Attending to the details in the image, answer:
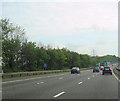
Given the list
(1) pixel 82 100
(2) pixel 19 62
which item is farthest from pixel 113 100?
(2) pixel 19 62

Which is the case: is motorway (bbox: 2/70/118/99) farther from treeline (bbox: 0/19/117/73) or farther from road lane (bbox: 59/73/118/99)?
treeline (bbox: 0/19/117/73)

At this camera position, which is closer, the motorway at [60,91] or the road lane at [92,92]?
the road lane at [92,92]

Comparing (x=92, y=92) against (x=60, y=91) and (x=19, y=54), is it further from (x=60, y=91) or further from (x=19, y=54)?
(x=19, y=54)

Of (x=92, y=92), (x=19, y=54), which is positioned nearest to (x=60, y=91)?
(x=92, y=92)

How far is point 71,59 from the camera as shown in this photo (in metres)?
141

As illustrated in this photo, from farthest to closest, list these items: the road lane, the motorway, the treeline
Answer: the treeline < the motorway < the road lane

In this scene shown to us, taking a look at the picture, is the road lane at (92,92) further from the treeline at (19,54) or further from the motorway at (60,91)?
the treeline at (19,54)

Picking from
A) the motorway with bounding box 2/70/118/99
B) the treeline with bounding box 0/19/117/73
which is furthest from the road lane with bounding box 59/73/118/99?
the treeline with bounding box 0/19/117/73

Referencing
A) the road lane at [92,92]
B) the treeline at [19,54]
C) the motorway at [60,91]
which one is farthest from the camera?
the treeline at [19,54]

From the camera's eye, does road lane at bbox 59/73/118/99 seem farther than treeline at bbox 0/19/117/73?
No

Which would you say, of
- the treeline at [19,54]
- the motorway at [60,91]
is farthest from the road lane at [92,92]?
the treeline at [19,54]

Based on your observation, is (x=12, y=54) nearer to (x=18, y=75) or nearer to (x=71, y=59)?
(x=18, y=75)

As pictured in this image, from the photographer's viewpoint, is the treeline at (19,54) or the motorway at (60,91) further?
the treeline at (19,54)

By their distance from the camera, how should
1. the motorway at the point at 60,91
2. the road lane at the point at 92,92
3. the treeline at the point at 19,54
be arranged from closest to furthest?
the road lane at the point at 92,92
the motorway at the point at 60,91
the treeline at the point at 19,54
